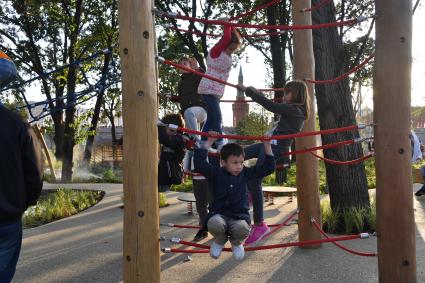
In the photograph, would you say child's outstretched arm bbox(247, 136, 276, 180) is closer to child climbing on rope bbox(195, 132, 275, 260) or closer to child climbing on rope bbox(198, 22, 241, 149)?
child climbing on rope bbox(195, 132, 275, 260)

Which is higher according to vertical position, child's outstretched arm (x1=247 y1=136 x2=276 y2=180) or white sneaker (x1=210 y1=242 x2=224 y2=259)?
child's outstretched arm (x1=247 y1=136 x2=276 y2=180)

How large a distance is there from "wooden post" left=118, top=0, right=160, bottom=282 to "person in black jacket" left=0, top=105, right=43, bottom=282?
59 centimetres

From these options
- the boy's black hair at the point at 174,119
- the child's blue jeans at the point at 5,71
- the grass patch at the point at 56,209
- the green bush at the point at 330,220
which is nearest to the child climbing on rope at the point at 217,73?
the boy's black hair at the point at 174,119

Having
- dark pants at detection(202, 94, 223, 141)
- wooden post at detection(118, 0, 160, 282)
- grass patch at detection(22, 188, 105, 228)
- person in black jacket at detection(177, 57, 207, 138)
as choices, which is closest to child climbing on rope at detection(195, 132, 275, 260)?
wooden post at detection(118, 0, 160, 282)

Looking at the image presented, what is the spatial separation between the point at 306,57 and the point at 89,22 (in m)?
14.2

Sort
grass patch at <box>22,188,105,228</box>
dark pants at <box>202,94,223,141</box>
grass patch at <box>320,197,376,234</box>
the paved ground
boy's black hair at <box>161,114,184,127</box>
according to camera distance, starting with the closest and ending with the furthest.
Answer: dark pants at <box>202,94,223,141</box> → the paved ground → boy's black hair at <box>161,114,184,127</box> → grass patch at <box>320,197,376,234</box> → grass patch at <box>22,188,105,228</box>

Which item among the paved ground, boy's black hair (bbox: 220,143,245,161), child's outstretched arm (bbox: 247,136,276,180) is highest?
boy's black hair (bbox: 220,143,245,161)

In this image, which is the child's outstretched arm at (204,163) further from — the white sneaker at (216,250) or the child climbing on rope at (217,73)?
the child climbing on rope at (217,73)

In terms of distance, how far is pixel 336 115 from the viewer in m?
6.49

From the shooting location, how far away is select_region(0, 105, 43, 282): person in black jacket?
8.07 feet

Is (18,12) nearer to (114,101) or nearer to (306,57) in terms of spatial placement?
(114,101)

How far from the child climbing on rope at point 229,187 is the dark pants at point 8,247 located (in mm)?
1255

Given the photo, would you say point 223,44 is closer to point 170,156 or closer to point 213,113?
point 213,113

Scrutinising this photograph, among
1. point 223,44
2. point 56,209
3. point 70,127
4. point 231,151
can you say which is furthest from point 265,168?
point 70,127
